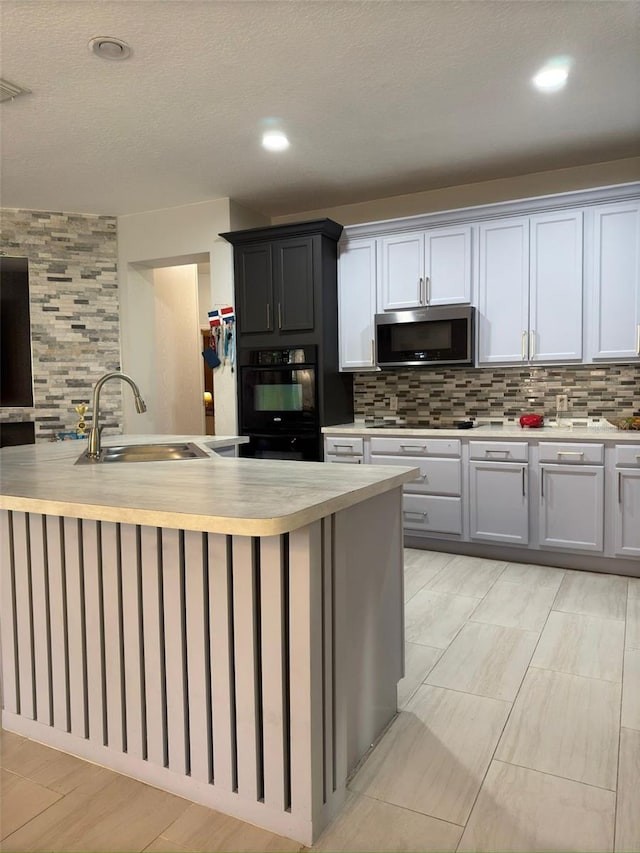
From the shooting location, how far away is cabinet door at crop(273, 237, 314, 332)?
15.0ft

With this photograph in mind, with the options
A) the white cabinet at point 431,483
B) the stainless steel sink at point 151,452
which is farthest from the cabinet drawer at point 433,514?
the stainless steel sink at point 151,452

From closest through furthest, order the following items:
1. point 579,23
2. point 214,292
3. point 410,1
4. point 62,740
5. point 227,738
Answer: point 227,738 → point 62,740 → point 410,1 → point 579,23 → point 214,292

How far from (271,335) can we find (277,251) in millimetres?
633

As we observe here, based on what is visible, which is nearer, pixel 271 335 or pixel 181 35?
pixel 181 35

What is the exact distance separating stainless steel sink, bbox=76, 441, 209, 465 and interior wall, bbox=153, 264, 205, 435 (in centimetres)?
260

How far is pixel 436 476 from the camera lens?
4160 millimetres

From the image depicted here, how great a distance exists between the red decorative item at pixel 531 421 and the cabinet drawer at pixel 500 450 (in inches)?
10.1

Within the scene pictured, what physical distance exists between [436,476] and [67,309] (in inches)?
132

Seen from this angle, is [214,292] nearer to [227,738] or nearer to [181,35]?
[181,35]

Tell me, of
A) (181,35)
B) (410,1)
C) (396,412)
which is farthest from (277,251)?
(410,1)

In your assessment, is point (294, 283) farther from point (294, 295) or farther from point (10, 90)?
point (10, 90)

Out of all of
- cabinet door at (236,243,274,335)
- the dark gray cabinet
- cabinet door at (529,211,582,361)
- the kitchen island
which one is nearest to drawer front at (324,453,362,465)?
the dark gray cabinet

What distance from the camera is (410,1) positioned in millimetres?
2355

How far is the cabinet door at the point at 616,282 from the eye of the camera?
3.75 meters
